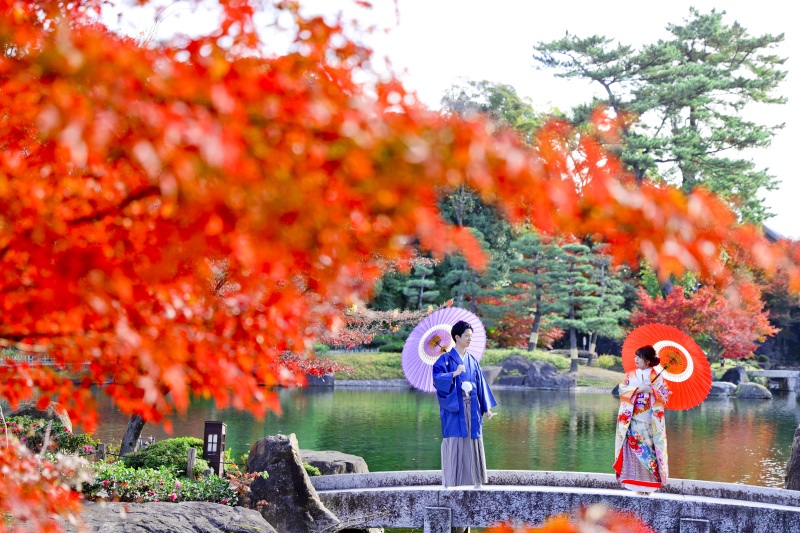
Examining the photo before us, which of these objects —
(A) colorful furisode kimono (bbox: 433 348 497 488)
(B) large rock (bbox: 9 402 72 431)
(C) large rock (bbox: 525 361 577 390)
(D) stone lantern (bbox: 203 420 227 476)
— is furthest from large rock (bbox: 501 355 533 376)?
(A) colorful furisode kimono (bbox: 433 348 497 488)

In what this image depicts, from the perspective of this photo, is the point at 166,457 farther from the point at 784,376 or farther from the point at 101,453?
the point at 784,376

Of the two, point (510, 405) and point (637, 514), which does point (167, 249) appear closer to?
point (637, 514)

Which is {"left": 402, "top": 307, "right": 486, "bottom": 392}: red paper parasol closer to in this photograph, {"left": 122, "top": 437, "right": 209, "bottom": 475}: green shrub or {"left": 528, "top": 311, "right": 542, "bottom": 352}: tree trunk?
{"left": 122, "top": 437, "right": 209, "bottom": 475}: green shrub

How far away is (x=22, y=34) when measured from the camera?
63.6 inches

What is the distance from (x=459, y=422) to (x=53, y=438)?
4.21 metres

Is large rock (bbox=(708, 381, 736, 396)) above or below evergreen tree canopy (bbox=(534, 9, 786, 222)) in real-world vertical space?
below

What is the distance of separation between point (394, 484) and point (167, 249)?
4.88 metres

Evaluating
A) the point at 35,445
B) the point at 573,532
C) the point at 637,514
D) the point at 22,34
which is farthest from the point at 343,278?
the point at 35,445

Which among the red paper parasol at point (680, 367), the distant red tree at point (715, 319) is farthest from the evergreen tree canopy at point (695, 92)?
the red paper parasol at point (680, 367)

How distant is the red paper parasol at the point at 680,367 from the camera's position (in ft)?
19.8

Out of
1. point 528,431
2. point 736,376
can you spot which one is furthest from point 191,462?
point 736,376

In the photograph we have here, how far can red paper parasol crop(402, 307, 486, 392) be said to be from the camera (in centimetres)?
639

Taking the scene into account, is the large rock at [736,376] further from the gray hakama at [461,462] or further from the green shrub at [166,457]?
the green shrub at [166,457]

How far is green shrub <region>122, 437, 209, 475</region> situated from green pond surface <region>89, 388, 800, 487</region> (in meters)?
2.84
